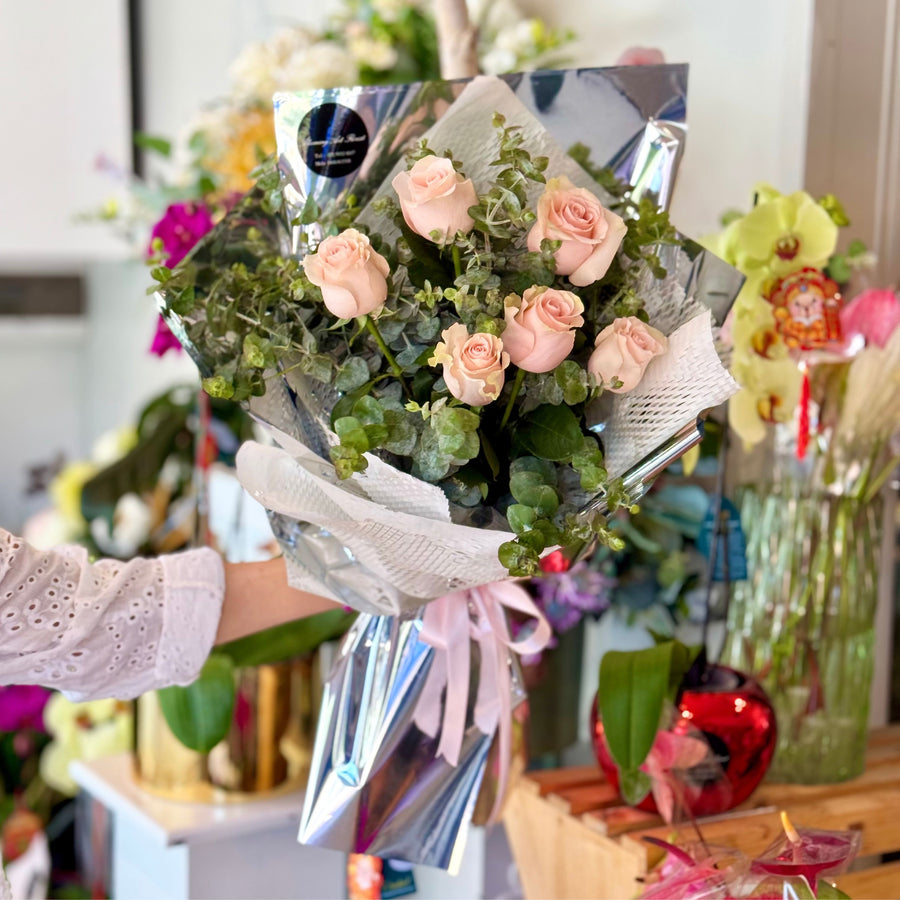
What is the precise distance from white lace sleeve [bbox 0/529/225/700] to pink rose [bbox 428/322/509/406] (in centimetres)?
33

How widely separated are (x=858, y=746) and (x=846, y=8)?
720 millimetres

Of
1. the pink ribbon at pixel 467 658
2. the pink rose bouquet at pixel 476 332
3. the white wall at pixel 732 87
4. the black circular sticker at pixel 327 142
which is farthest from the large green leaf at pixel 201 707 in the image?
the white wall at pixel 732 87

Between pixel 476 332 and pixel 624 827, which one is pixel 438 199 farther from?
pixel 624 827

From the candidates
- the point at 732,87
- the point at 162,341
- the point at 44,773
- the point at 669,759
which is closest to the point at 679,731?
the point at 669,759

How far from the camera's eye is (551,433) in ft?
2.31

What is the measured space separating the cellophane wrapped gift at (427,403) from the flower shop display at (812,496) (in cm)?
16

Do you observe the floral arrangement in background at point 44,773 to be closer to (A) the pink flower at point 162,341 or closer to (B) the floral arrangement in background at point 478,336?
(A) the pink flower at point 162,341

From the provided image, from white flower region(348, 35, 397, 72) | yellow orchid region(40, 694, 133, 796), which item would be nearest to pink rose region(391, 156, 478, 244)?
white flower region(348, 35, 397, 72)

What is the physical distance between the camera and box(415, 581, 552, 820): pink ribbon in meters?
0.87

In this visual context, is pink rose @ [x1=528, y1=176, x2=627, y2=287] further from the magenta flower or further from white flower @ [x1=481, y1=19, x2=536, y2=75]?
the magenta flower

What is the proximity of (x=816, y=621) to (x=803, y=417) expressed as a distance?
0.69 ft

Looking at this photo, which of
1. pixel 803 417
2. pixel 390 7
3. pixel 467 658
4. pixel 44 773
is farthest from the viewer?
pixel 44 773

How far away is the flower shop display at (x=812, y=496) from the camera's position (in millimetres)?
970

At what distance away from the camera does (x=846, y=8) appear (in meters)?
1.14
